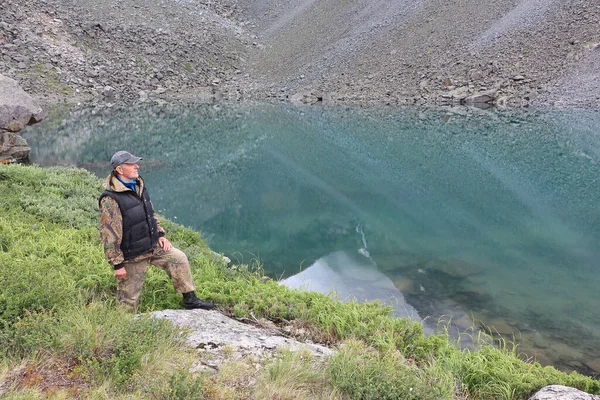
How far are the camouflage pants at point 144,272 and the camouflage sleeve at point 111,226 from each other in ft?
1.33

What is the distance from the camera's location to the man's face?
265 inches

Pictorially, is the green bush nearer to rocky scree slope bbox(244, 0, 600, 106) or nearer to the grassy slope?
the grassy slope

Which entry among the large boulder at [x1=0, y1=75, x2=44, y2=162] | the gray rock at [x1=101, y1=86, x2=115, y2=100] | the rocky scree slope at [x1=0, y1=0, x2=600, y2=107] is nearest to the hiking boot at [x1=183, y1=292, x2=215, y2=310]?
the large boulder at [x1=0, y1=75, x2=44, y2=162]

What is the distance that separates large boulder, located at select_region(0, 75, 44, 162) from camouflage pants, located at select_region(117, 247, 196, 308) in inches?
959

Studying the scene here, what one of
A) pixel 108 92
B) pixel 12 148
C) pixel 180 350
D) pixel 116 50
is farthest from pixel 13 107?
pixel 116 50

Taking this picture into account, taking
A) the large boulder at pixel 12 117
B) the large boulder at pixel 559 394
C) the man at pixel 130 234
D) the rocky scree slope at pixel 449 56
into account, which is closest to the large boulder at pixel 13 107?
the large boulder at pixel 12 117

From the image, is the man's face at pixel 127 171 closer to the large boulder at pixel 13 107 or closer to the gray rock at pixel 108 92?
the large boulder at pixel 13 107

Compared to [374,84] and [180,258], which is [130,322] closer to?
[180,258]

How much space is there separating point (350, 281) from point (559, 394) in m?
7.69

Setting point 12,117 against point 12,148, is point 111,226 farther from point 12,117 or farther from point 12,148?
point 12,117

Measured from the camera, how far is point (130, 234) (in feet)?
23.0

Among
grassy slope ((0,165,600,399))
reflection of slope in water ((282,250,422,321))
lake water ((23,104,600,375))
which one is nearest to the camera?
grassy slope ((0,165,600,399))

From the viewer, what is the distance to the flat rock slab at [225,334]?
6.39 m

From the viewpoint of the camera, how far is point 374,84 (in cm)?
6944
